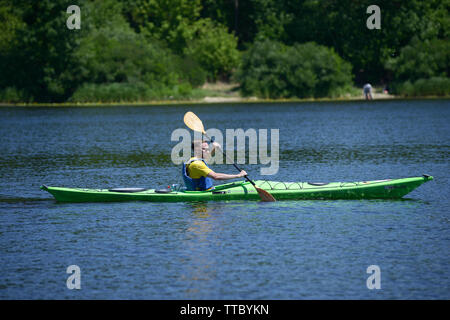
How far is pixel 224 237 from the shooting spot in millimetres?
16281

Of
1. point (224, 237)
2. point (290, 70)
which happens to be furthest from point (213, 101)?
point (224, 237)

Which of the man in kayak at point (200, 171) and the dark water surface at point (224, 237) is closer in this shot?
the dark water surface at point (224, 237)

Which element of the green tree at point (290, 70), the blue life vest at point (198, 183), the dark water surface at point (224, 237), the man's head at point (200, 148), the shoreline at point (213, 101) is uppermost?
the green tree at point (290, 70)

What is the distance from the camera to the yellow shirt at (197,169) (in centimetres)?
1931

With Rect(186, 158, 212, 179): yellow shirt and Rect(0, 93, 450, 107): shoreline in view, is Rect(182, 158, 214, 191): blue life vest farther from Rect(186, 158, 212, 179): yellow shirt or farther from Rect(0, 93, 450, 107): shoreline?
Rect(0, 93, 450, 107): shoreline

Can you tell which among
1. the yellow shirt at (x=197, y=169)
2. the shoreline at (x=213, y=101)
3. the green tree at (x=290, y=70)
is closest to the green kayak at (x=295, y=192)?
the yellow shirt at (x=197, y=169)

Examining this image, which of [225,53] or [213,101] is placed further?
[225,53]

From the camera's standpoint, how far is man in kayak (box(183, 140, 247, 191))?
19.3 metres

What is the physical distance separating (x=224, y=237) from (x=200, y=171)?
352 cm

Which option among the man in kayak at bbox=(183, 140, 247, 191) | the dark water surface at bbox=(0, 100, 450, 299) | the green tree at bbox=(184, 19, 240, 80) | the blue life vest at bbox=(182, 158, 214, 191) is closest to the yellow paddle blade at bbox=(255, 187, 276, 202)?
the dark water surface at bbox=(0, 100, 450, 299)

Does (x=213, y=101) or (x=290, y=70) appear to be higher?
(x=290, y=70)

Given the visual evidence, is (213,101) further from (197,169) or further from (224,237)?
(224,237)

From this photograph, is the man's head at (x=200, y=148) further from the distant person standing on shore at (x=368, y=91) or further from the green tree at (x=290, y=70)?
the distant person standing on shore at (x=368, y=91)
